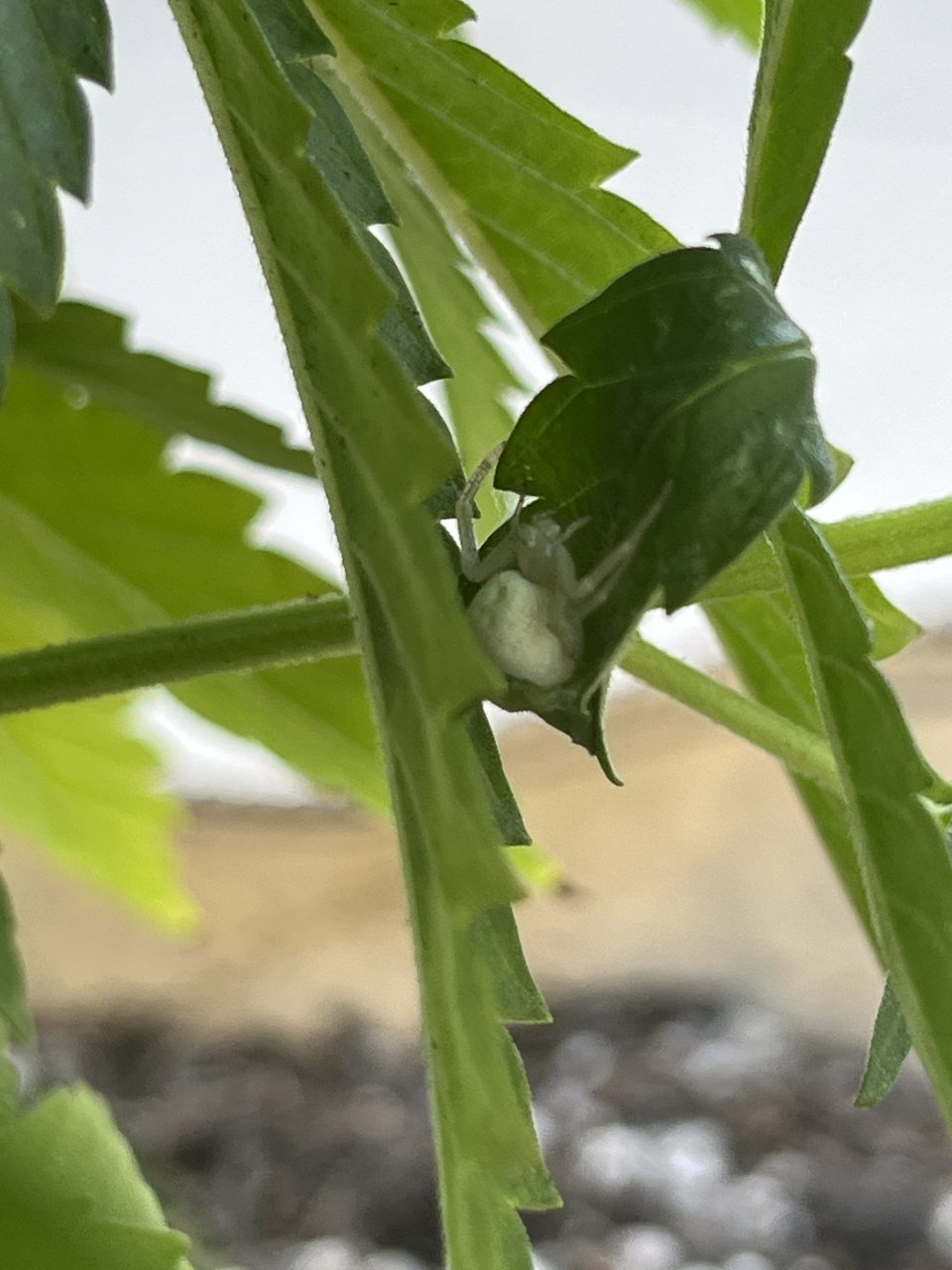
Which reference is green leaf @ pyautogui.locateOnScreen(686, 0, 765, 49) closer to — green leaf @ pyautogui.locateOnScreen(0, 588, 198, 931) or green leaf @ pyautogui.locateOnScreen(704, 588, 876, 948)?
green leaf @ pyautogui.locateOnScreen(704, 588, 876, 948)

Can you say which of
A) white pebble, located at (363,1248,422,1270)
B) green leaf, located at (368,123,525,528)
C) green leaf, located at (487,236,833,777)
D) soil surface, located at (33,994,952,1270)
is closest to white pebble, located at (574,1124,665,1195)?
soil surface, located at (33,994,952,1270)

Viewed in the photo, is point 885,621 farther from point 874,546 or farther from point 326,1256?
point 326,1256

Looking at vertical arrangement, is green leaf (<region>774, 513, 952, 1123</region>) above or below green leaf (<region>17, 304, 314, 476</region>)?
above

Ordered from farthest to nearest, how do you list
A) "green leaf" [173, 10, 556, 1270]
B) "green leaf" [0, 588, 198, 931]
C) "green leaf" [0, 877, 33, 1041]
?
1. "green leaf" [0, 588, 198, 931]
2. "green leaf" [0, 877, 33, 1041]
3. "green leaf" [173, 10, 556, 1270]

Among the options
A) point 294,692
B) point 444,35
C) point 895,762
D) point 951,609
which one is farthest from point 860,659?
point 951,609

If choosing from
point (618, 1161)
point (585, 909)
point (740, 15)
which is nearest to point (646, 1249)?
point (618, 1161)

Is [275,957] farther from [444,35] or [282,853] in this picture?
[444,35]
